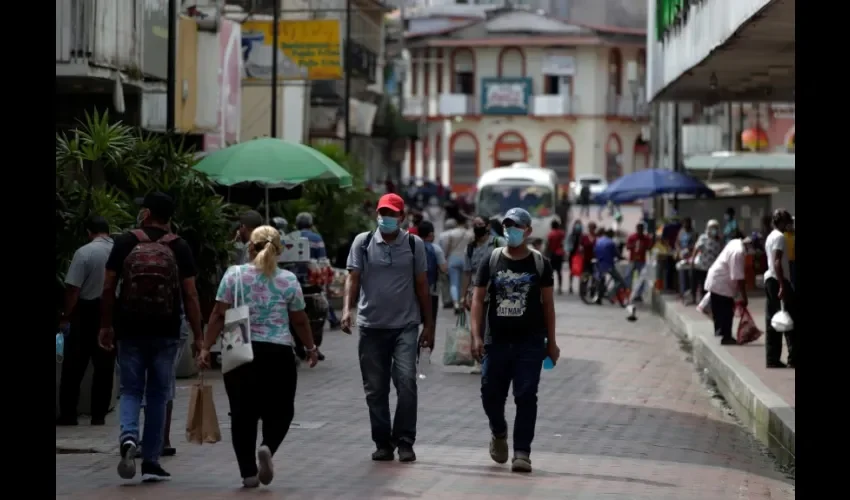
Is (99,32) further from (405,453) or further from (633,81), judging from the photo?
(633,81)

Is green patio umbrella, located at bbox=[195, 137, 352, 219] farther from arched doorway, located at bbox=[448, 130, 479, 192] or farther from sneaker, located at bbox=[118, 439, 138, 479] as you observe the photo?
arched doorway, located at bbox=[448, 130, 479, 192]

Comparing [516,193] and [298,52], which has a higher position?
[298,52]

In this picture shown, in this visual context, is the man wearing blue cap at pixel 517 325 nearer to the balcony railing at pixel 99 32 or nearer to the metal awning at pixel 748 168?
the balcony railing at pixel 99 32

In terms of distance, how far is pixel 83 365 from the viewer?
14680 millimetres

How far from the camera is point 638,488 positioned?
1191cm

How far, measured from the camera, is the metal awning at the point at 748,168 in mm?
38406

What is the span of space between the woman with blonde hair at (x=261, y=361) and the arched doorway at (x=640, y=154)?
281 feet

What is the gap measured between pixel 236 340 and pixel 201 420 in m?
0.53

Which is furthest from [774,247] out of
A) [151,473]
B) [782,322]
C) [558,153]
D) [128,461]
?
[558,153]

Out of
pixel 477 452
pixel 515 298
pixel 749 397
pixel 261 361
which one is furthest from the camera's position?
pixel 749 397

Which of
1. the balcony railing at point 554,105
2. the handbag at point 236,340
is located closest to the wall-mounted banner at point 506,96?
the balcony railing at point 554,105

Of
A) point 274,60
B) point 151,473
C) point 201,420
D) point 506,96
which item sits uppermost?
point 506,96

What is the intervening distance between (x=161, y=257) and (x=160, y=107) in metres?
17.3

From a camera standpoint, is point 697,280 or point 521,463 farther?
point 697,280
